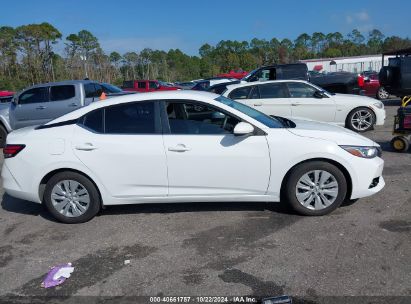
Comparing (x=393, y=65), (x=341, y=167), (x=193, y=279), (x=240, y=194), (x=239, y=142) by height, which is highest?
(x=393, y=65)

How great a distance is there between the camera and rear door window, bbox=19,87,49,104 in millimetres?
10734

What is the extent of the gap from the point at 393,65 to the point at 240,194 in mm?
12808

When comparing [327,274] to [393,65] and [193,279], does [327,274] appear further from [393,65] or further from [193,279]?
[393,65]

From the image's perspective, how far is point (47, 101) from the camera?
10.7 meters

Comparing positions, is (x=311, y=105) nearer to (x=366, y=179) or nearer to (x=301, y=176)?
(x=366, y=179)

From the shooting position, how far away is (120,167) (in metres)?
4.59

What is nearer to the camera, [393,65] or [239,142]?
[239,142]

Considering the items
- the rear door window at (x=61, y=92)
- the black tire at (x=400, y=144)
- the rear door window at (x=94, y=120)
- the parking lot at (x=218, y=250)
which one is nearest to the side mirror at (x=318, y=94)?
the black tire at (x=400, y=144)

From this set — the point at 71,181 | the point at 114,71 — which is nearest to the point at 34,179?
the point at 71,181

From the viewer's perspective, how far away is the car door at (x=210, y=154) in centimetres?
447

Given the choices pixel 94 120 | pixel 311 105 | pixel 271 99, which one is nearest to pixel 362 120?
pixel 311 105

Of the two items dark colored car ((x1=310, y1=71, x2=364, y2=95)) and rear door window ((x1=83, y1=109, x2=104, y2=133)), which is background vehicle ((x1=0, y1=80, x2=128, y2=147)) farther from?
dark colored car ((x1=310, y1=71, x2=364, y2=95))

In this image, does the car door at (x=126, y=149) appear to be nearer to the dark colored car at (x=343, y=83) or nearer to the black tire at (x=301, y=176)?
the black tire at (x=301, y=176)

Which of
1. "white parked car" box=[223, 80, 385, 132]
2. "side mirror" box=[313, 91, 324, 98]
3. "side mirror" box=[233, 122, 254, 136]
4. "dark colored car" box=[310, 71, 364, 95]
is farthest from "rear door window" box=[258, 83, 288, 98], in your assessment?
"side mirror" box=[233, 122, 254, 136]
